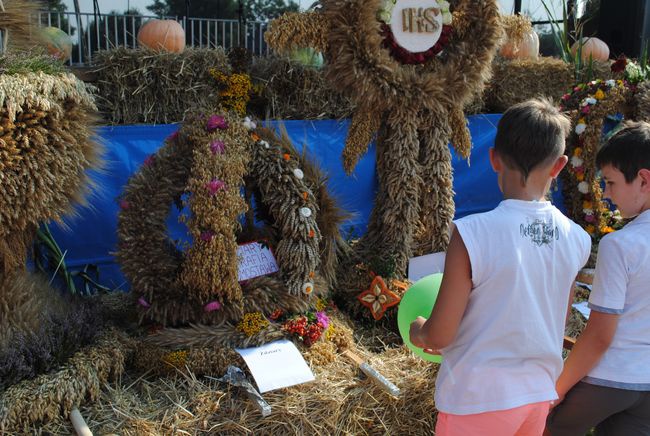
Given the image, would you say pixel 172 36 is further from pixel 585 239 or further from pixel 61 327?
pixel 585 239

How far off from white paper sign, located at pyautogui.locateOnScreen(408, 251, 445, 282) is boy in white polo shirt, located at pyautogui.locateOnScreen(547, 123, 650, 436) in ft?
5.16

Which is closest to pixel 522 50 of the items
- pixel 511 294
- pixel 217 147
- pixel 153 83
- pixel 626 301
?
pixel 153 83

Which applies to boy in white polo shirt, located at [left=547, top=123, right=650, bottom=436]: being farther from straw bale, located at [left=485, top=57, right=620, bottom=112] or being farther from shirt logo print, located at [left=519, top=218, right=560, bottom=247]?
straw bale, located at [left=485, top=57, right=620, bottom=112]

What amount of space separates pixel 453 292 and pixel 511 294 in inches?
6.3

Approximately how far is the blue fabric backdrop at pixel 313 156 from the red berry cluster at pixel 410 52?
723mm

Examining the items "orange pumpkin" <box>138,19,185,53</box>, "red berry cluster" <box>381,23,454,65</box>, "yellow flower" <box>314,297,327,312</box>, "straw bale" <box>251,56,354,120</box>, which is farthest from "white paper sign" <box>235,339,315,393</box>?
"orange pumpkin" <box>138,19,185,53</box>

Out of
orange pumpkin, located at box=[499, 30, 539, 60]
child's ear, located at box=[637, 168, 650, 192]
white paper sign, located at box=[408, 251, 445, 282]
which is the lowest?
white paper sign, located at box=[408, 251, 445, 282]

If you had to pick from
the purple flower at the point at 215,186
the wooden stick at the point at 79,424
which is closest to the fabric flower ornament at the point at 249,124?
the purple flower at the point at 215,186

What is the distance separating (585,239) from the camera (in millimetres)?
1692

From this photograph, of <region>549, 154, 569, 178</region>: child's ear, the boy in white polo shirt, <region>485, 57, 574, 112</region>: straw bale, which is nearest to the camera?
<region>549, 154, 569, 178</region>: child's ear

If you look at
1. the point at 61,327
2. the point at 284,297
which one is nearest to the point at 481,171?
the point at 284,297

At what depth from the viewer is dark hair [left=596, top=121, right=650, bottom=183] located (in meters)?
1.83

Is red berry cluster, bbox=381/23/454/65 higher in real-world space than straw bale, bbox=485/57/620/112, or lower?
higher

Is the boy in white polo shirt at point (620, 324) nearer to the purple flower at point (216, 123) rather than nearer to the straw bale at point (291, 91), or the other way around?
the purple flower at point (216, 123)
